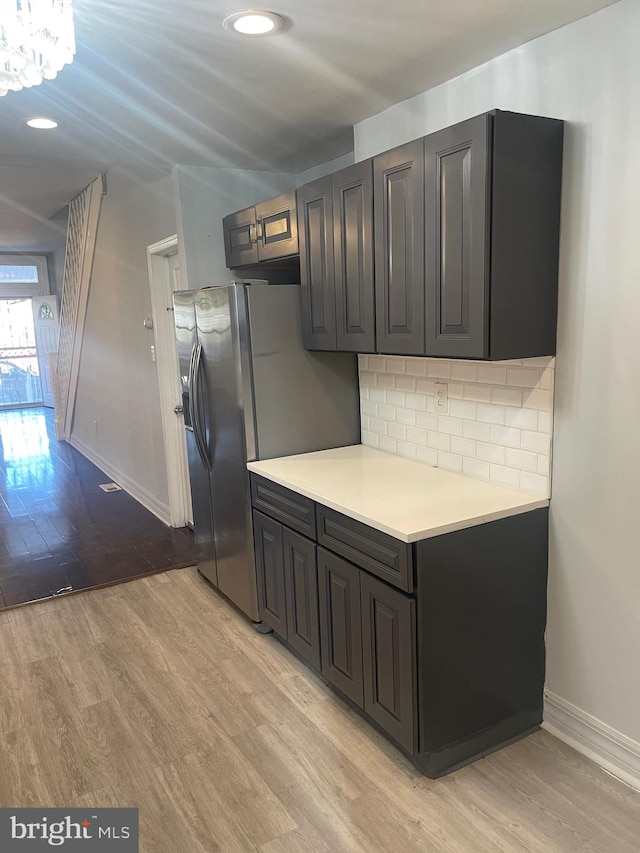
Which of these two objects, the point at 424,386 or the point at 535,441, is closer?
the point at 535,441

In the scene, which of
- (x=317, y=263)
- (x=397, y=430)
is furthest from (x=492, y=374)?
(x=317, y=263)

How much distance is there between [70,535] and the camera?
483 centimetres

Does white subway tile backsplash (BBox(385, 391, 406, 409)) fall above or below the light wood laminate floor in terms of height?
above

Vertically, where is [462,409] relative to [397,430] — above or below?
above

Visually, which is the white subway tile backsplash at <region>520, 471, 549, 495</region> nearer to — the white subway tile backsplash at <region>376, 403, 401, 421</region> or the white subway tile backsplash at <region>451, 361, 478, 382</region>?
the white subway tile backsplash at <region>451, 361, 478, 382</region>

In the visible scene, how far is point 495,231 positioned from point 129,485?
471 centimetres

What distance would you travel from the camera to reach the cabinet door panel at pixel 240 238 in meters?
3.54

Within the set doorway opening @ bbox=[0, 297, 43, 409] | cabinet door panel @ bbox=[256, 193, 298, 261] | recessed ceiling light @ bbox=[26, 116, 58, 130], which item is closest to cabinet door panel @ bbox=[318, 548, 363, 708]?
cabinet door panel @ bbox=[256, 193, 298, 261]

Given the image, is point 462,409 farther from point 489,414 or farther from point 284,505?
point 284,505

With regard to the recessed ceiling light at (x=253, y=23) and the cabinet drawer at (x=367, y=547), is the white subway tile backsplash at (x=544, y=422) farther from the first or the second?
the recessed ceiling light at (x=253, y=23)

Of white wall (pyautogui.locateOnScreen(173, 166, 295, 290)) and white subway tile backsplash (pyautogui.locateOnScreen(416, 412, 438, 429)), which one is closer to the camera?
white subway tile backsplash (pyautogui.locateOnScreen(416, 412, 438, 429))

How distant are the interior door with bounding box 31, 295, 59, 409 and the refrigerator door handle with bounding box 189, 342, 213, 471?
7.94m

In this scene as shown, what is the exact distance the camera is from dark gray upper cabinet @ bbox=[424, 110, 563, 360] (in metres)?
2.05

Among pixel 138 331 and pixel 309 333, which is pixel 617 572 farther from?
pixel 138 331
